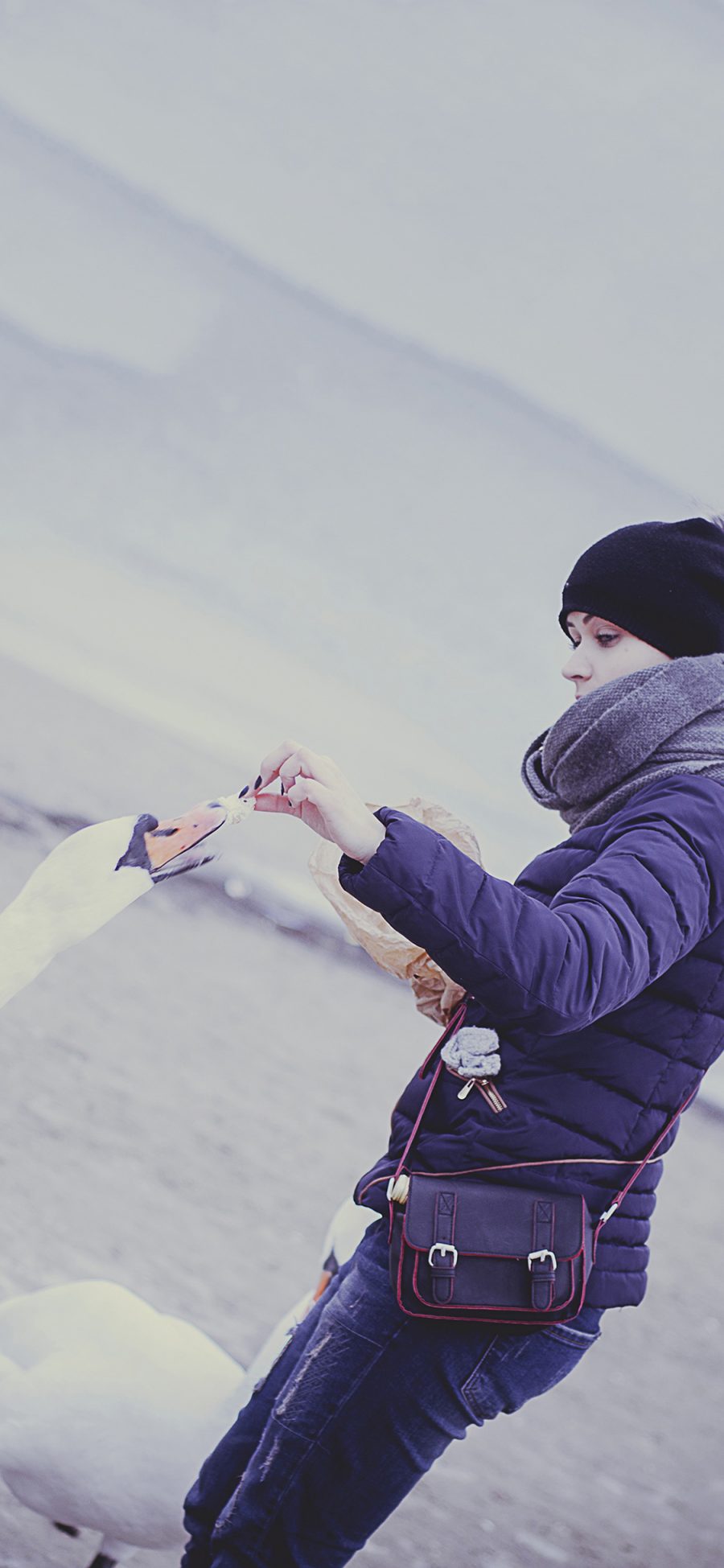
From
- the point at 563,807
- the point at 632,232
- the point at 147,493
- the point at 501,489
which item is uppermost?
the point at 632,232

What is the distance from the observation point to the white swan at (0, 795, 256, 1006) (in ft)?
3.61

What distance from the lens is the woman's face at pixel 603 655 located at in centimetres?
108

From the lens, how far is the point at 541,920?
832 mm

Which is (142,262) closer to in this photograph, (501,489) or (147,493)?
(147,493)

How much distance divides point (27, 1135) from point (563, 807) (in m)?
2.00

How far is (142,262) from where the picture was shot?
891cm

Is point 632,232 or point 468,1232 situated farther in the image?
point 632,232

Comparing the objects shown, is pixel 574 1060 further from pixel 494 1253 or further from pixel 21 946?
pixel 21 946

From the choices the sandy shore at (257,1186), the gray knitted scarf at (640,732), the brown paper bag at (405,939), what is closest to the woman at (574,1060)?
the gray knitted scarf at (640,732)

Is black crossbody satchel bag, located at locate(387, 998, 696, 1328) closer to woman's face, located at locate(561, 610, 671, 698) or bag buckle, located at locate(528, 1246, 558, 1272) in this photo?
bag buckle, located at locate(528, 1246, 558, 1272)

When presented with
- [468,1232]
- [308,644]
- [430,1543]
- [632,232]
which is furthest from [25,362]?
[468,1232]

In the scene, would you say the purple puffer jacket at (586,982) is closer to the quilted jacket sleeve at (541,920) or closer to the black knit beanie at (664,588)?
the quilted jacket sleeve at (541,920)

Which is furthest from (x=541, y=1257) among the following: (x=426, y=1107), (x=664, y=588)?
(x=664, y=588)

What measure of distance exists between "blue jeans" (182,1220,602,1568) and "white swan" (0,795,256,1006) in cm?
34
